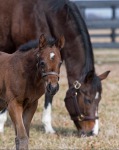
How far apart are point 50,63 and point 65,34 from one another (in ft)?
7.18

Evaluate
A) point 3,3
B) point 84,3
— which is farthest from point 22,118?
point 84,3

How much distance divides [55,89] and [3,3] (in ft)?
9.59

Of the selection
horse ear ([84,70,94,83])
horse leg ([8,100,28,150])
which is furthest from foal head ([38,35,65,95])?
horse ear ([84,70,94,83])

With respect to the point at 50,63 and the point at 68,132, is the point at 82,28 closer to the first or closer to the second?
the point at 68,132

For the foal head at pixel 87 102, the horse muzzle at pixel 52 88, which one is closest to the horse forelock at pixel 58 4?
the foal head at pixel 87 102

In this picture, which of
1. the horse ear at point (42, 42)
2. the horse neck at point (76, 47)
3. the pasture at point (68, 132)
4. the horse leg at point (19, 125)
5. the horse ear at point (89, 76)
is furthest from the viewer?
the horse neck at point (76, 47)

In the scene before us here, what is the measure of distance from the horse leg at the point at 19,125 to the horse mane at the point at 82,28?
170 cm

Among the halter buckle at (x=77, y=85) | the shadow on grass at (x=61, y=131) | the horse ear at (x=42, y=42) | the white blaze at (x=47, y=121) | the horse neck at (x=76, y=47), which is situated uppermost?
the horse ear at (x=42, y=42)

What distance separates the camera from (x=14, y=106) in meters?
5.03

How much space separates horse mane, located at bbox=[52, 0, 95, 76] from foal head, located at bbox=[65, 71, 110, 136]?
15cm

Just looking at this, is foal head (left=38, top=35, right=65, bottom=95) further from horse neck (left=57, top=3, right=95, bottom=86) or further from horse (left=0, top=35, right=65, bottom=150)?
horse neck (left=57, top=3, right=95, bottom=86)

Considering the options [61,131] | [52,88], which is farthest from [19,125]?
[61,131]

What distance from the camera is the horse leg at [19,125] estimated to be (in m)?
4.96

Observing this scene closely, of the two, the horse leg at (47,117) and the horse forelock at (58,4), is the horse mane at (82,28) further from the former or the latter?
the horse leg at (47,117)
